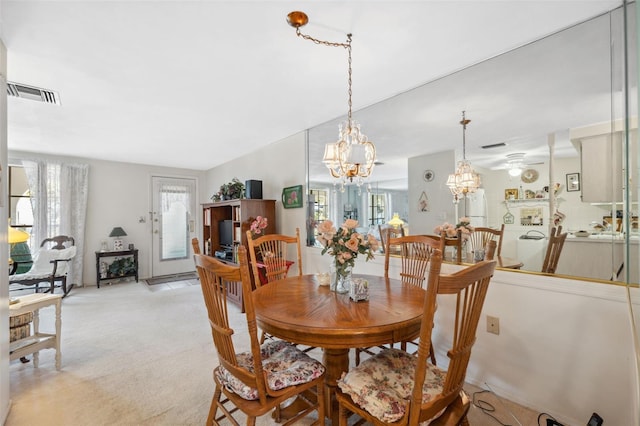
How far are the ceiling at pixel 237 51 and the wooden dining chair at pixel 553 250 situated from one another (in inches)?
50.5

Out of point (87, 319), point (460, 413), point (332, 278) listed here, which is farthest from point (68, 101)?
point (460, 413)

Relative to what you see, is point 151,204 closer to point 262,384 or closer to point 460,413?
point 262,384

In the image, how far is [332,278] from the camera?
1935 millimetres

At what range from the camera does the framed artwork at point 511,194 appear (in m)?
2.07

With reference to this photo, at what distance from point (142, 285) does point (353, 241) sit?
525 centimetres

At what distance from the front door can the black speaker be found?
298 centimetres

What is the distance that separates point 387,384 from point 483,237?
55.8 inches

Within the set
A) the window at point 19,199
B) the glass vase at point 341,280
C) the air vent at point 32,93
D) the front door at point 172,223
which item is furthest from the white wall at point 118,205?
the glass vase at point 341,280

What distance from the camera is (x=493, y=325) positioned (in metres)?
2.06

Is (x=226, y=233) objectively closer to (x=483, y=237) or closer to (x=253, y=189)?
(x=253, y=189)

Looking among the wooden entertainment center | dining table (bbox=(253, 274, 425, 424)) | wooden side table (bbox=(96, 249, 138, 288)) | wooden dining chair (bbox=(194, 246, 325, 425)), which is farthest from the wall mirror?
wooden side table (bbox=(96, 249, 138, 288))

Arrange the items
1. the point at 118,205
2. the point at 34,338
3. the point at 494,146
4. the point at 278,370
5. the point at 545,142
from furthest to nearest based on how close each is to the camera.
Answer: the point at 118,205 → the point at 34,338 → the point at 494,146 → the point at 545,142 → the point at 278,370

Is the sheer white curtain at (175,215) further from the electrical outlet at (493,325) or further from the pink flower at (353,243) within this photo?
the electrical outlet at (493,325)

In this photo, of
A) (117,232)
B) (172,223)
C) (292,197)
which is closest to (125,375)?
(292,197)
